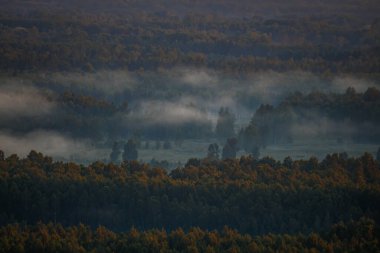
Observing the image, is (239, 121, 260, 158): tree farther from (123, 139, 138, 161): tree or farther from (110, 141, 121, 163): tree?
(110, 141, 121, 163): tree

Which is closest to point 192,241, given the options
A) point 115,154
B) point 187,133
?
point 115,154

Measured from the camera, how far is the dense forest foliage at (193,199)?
48875mm

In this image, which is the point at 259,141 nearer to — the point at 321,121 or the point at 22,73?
the point at 321,121

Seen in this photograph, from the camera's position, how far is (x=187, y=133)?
8638 centimetres

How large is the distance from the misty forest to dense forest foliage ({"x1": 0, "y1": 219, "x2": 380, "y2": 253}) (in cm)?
8

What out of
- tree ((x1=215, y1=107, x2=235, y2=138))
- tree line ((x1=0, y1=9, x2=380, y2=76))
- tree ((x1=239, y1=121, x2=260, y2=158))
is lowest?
tree ((x1=239, y1=121, x2=260, y2=158))

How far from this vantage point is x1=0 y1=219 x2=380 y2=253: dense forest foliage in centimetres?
4181

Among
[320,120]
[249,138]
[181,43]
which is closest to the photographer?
[249,138]

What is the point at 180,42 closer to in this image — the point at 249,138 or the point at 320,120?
the point at 320,120

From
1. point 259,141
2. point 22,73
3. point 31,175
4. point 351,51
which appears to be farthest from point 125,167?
point 351,51

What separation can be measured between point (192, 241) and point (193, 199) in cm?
779

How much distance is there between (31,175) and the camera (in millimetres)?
54094

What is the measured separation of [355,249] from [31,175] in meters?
18.6

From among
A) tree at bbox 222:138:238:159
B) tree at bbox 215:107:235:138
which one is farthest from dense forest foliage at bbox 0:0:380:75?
tree at bbox 222:138:238:159
